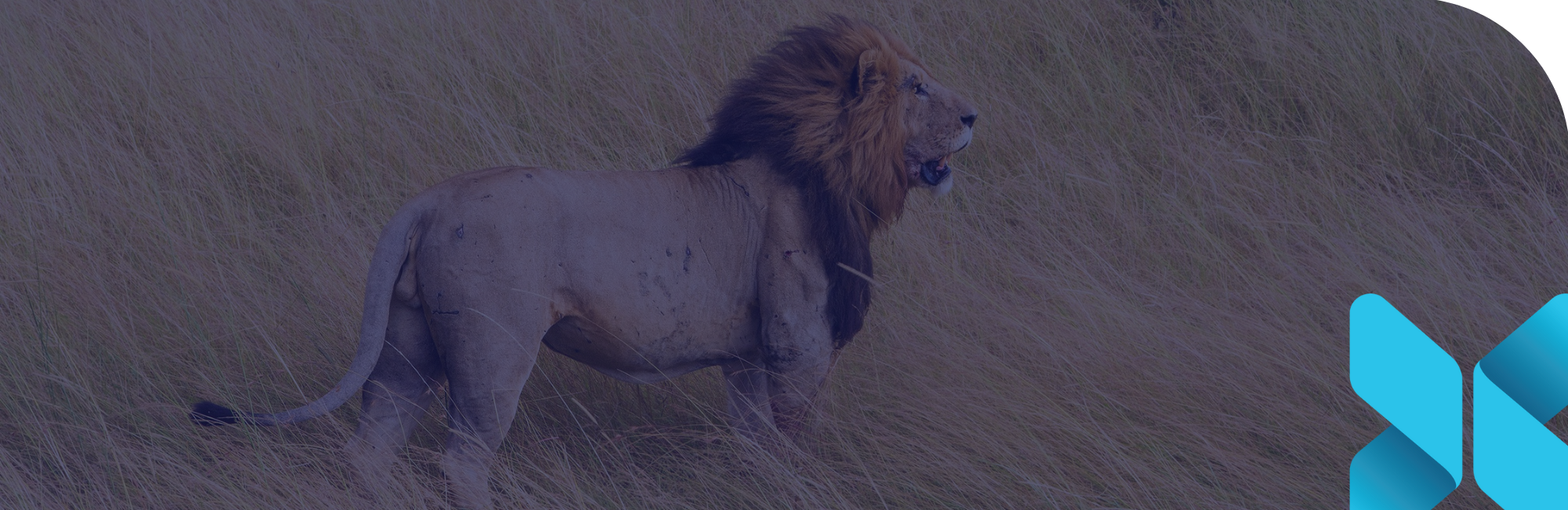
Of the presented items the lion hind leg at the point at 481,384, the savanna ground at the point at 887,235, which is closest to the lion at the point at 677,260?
the lion hind leg at the point at 481,384

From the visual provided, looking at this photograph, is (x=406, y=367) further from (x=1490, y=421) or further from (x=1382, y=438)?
(x=1490, y=421)

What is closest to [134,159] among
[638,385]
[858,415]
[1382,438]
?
[638,385]

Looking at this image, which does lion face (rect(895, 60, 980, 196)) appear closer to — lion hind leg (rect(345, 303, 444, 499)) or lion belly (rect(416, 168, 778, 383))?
lion belly (rect(416, 168, 778, 383))

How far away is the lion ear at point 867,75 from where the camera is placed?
121 inches

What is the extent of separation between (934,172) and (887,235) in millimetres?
1071

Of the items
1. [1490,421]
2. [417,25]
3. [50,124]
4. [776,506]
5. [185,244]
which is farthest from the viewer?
[417,25]

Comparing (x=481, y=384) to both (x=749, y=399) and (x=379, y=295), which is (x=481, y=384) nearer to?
(x=379, y=295)

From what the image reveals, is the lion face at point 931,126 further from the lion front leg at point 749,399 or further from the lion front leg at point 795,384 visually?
the lion front leg at point 749,399

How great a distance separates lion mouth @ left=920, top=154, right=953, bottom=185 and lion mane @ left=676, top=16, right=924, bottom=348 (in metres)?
0.08

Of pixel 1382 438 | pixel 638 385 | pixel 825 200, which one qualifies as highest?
pixel 825 200

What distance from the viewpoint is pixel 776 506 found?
3.04 metres

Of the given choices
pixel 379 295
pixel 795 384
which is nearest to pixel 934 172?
pixel 795 384

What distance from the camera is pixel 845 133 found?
3094 millimetres

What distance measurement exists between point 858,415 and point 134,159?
3707mm
